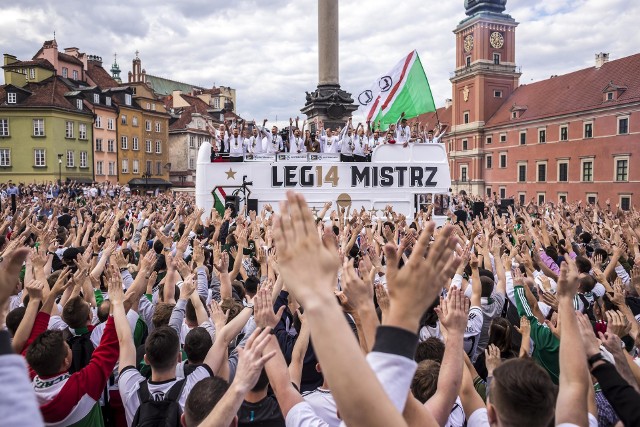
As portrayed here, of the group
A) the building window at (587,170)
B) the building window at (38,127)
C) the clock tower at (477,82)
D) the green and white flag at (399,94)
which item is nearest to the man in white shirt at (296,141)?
the green and white flag at (399,94)

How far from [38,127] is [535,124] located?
51.1 metres

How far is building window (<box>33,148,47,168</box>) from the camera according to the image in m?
46.7

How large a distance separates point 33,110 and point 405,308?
52.8 meters

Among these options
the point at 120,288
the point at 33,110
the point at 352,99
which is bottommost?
the point at 120,288

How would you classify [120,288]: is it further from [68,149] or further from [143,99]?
[143,99]

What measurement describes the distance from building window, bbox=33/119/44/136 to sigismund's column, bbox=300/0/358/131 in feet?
113

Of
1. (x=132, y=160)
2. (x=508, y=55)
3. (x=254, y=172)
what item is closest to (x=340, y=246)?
(x=254, y=172)

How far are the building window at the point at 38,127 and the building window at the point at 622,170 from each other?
52733 mm

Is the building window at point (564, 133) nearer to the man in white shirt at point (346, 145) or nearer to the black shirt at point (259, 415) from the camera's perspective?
the man in white shirt at point (346, 145)

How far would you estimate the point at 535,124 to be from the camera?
5694 centimetres

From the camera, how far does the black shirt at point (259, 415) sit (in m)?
3.07

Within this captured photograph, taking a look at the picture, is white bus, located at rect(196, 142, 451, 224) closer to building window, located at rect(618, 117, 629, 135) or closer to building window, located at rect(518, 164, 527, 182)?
building window, located at rect(618, 117, 629, 135)

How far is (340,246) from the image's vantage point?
7312 mm

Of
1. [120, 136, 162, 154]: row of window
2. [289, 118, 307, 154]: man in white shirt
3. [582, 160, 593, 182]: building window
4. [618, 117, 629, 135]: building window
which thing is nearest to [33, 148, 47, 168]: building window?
[120, 136, 162, 154]: row of window
